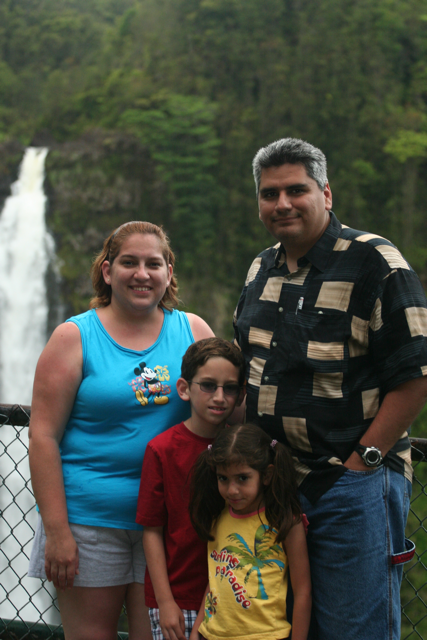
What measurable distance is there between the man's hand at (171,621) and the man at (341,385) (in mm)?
453

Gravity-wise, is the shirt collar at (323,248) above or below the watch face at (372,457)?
above

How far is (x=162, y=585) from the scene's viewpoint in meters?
1.89

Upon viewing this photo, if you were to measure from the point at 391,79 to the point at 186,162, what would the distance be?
8649 millimetres

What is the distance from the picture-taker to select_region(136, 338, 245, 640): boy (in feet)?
6.24

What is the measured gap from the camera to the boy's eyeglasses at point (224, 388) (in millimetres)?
1971

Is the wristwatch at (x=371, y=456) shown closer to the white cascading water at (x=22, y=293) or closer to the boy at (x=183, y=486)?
the boy at (x=183, y=486)

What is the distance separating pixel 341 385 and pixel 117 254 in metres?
0.96

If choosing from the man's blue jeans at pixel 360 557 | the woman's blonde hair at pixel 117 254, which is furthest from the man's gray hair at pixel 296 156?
the man's blue jeans at pixel 360 557

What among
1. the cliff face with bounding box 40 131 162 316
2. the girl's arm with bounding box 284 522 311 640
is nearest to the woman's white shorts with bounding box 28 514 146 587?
the girl's arm with bounding box 284 522 311 640

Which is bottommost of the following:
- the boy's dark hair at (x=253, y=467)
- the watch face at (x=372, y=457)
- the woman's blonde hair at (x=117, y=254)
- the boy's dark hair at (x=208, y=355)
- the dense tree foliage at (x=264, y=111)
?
the boy's dark hair at (x=253, y=467)

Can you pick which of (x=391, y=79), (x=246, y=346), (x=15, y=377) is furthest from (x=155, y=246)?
(x=391, y=79)

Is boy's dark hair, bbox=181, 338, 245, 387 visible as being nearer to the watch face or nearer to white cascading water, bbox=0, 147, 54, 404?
the watch face

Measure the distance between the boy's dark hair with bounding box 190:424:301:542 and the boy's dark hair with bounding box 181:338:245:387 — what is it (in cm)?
24

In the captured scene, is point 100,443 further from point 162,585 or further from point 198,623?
point 198,623
